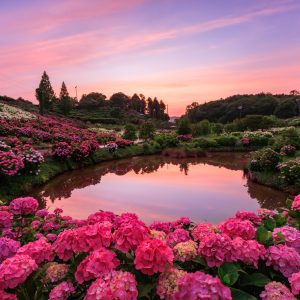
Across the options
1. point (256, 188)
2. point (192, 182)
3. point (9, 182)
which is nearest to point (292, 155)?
point (256, 188)

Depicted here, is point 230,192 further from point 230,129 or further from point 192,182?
point 230,129

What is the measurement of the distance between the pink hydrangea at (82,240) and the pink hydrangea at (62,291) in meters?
0.17

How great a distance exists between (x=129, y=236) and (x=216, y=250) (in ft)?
1.76

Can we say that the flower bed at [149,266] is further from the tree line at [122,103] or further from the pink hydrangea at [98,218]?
the tree line at [122,103]

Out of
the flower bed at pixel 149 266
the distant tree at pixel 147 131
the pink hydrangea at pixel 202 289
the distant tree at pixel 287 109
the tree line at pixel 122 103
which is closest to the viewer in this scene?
the pink hydrangea at pixel 202 289

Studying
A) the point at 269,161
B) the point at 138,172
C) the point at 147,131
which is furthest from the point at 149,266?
the point at 147,131

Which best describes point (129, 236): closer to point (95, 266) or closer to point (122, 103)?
point (95, 266)

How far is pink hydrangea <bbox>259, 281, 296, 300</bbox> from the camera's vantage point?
62.7 inches

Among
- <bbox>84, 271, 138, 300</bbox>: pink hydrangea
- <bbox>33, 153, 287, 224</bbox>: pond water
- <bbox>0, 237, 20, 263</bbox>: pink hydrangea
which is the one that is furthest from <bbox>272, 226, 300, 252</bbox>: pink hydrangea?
<bbox>33, 153, 287, 224</bbox>: pond water

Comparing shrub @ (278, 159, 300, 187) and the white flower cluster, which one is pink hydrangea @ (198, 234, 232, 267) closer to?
shrub @ (278, 159, 300, 187)

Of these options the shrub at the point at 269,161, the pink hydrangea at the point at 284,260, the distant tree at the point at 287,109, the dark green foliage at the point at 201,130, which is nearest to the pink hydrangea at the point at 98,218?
the pink hydrangea at the point at 284,260

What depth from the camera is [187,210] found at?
8.16 m

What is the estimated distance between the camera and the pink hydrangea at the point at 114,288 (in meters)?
1.47

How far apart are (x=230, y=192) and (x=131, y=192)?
132 inches
